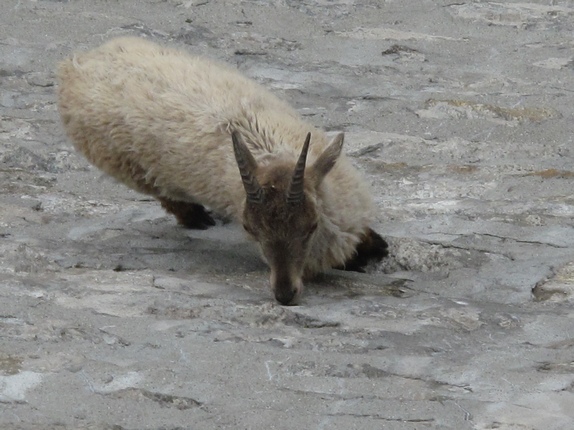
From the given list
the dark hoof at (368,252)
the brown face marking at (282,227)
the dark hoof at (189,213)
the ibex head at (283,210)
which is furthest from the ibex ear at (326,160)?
the dark hoof at (189,213)

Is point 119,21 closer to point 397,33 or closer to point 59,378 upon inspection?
point 397,33

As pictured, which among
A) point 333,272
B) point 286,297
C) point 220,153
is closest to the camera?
point 286,297

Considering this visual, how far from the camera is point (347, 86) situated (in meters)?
8.58

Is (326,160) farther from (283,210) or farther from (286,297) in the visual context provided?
(286,297)

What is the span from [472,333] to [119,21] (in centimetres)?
524

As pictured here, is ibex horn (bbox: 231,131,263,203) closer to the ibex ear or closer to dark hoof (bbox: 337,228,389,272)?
the ibex ear

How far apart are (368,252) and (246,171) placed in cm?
119

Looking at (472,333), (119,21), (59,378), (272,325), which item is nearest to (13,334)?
(59,378)

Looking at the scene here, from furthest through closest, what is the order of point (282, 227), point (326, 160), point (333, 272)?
point (333, 272), point (326, 160), point (282, 227)

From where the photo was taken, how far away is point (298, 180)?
18.7 ft

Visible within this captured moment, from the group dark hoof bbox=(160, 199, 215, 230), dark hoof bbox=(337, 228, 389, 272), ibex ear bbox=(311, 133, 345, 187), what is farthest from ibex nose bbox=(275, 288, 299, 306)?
dark hoof bbox=(160, 199, 215, 230)

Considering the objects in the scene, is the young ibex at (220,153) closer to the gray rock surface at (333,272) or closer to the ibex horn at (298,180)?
the ibex horn at (298,180)

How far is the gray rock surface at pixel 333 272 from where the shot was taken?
427 cm

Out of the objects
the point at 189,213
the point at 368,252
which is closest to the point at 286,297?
the point at 368,252
